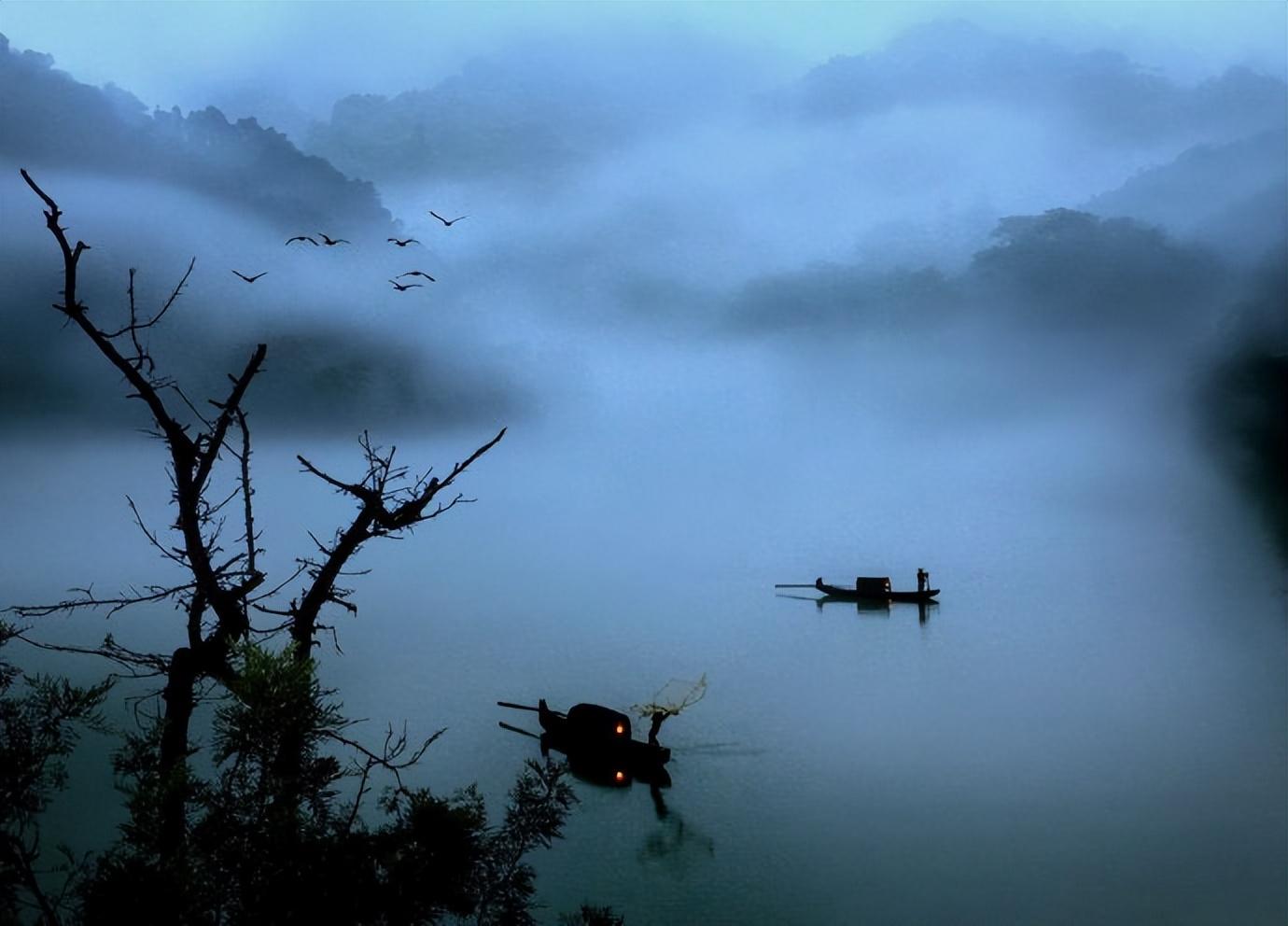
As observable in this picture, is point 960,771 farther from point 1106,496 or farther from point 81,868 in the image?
point 1106,496

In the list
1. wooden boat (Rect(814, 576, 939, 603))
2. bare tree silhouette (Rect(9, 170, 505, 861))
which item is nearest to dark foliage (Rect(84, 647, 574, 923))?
bare tree silhouette (Rect(9, 170, 505, 861))

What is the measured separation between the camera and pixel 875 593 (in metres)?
32.1

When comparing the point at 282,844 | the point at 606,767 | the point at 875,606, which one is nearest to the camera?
the point at 282,844

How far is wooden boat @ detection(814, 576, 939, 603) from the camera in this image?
3188 cm

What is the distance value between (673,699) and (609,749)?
9.67ft

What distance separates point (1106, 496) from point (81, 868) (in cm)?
5531

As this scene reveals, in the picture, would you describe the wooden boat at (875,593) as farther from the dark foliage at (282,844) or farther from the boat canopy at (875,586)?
the dark foliage at (282,844)

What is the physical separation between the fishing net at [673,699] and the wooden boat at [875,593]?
12.7m

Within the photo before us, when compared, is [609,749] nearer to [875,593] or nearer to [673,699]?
[673,699]

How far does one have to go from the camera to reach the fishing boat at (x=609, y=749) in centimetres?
1553

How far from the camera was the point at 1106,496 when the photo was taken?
170 ft

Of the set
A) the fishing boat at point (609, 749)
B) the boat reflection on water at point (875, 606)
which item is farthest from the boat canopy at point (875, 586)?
the fishing boat at point (609, 749)

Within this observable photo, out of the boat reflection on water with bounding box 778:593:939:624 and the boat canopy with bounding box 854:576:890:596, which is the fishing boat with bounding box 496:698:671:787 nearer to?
the boat canopy with bounding box 854:576:890:596

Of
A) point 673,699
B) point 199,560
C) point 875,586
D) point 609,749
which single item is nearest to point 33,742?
point 199,560
